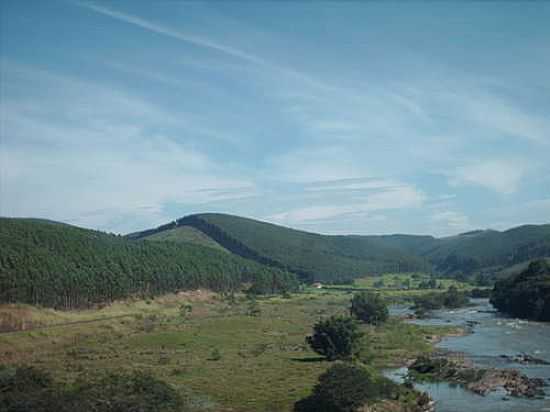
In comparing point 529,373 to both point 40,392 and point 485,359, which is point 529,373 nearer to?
point 485,359

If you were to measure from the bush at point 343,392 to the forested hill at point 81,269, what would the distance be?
75698 mm

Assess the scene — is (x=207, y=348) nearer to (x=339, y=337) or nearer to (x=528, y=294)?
(x=339, y=337)

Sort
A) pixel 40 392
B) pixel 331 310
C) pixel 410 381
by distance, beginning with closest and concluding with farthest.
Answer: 1. pixel 40 392
2. pixel 410 381
3. pixel 331 310

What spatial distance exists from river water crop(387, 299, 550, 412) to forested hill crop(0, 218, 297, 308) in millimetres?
63445

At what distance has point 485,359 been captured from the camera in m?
83.9

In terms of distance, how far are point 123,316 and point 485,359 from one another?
245 ft

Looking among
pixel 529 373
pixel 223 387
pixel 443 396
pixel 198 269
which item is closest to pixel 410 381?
pixel 443 396

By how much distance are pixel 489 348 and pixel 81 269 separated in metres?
87.7

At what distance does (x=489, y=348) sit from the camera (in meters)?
94.7

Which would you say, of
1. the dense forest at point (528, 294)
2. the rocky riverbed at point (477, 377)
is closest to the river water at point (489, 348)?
the rocky riverbed at point (477, 377)

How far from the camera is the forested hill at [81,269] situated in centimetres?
11856

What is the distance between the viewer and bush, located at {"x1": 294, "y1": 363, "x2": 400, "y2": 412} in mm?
54281

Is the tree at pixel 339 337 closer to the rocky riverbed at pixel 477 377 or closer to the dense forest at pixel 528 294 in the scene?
the rocky riverbed at pixel 477 377

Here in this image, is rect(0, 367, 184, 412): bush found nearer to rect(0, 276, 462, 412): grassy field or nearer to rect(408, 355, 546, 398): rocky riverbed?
rect(0, 276, 462, 412): grassy field
